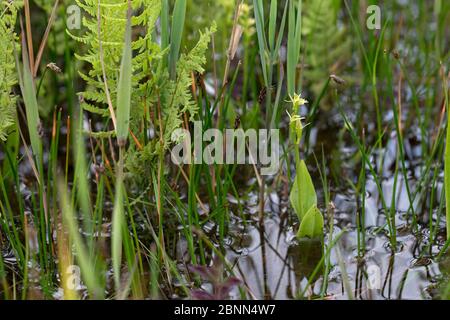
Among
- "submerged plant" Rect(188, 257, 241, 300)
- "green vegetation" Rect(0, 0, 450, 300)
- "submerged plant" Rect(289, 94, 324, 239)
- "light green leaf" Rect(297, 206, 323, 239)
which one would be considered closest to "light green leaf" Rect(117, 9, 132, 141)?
"green vegetation" Rect(0, 0, 450, 300)

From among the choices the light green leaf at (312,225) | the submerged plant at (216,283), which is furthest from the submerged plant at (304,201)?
the submerged plant at (216,283)

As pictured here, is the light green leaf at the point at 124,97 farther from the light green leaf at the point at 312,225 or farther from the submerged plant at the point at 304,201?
the light green leaf at the point at 312,225

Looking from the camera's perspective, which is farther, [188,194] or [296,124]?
[188,194]

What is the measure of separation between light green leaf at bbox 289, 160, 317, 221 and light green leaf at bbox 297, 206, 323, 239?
1.0 inches

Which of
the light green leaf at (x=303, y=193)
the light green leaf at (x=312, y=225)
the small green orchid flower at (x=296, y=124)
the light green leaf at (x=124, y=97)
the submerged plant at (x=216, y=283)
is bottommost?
the submerged plant at (x=216, y=283)

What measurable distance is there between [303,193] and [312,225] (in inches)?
3.9

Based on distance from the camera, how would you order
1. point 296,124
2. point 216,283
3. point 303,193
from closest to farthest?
point 216,283 < point 296,124 < point 303,193

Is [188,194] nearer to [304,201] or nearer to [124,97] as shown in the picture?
[304,201]

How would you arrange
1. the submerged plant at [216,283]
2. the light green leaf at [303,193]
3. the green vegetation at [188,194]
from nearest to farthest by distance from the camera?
1. the submerged plant at [216,283]
2. the green vegetation at [188,194]
3. the light green leaf at [303,193]

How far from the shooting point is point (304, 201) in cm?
187

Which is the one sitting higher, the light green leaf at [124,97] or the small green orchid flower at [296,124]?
the light green leaf at [124,97]

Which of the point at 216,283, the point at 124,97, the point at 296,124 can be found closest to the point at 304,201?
the point at 296,124

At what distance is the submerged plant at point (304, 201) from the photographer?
181cm
